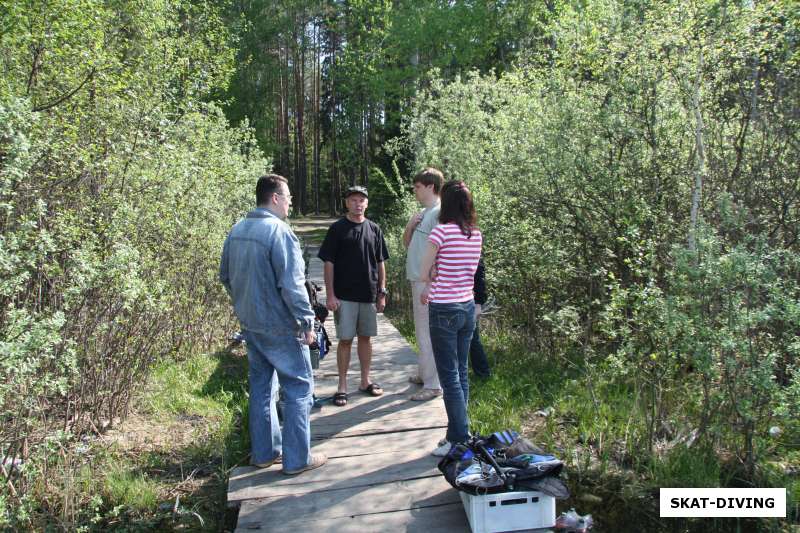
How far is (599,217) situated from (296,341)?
3.94m

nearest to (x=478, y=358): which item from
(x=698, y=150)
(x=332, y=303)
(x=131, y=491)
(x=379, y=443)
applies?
(x=332, y=303)

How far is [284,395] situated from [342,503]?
0.82m

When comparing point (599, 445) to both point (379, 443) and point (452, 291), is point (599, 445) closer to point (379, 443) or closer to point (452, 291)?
point (379, 443)

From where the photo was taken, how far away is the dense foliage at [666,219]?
13.1 ft

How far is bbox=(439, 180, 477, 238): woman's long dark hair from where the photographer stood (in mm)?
4031

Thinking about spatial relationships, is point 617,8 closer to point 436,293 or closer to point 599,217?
point 599,217

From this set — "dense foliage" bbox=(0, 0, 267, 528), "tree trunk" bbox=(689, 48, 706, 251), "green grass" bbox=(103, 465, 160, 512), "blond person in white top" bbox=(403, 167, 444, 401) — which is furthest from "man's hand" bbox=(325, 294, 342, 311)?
"tree trunk" bbox=(689, 48, 706, 251)

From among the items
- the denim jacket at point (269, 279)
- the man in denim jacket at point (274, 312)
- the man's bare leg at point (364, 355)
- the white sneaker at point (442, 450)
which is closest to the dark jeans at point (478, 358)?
the man's bare leg at point (364, 355)

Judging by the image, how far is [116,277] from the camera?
4395mm

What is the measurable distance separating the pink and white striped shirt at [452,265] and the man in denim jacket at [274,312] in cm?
88

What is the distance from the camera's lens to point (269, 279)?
3918 mm

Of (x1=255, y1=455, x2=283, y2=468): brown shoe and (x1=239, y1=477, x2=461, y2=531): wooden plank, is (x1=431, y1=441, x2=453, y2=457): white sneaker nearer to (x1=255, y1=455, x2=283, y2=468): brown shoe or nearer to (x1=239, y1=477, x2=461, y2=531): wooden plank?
(x1=239, y1=477, x2=461, y2=531): wooden plank

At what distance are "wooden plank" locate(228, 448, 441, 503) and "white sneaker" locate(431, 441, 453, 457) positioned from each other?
40mm

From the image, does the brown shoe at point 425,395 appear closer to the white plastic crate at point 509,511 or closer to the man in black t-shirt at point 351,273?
the man in black t-shirt at point 351,273
